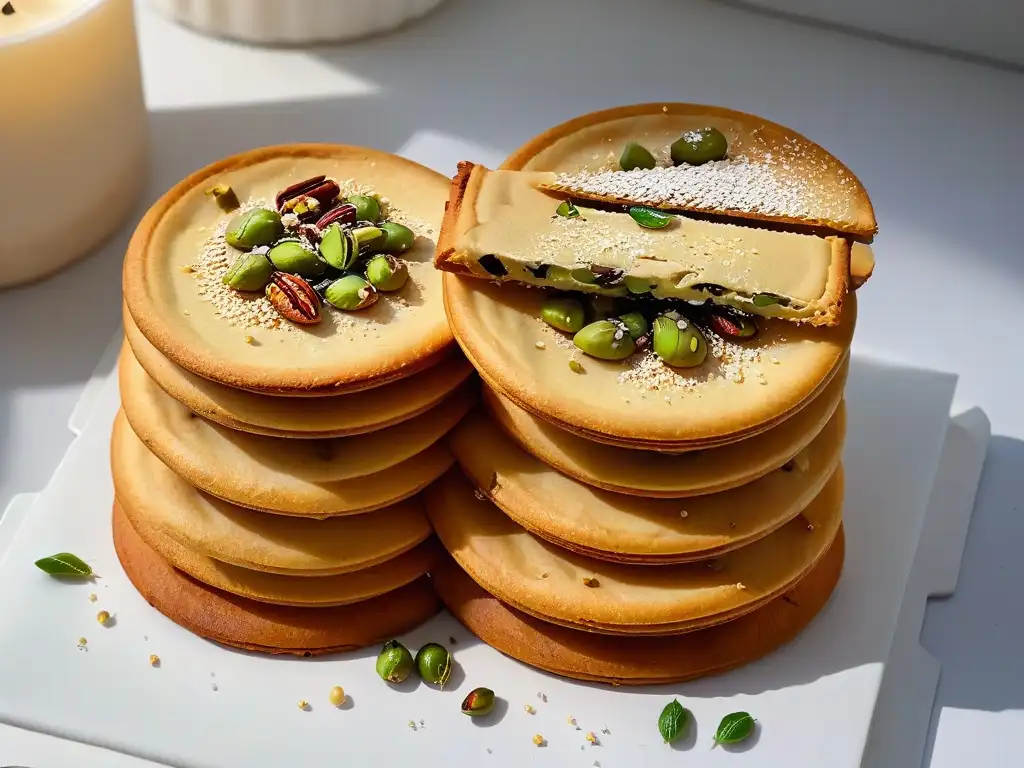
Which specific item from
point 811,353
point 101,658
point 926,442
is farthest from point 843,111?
point 101,658

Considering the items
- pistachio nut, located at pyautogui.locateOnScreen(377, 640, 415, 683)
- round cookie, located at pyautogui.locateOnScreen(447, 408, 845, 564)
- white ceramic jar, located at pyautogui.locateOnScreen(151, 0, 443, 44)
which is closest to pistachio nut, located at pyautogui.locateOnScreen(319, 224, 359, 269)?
round cookie, located at pyautogui.locateOnScreen(447, 408, 845, 564)

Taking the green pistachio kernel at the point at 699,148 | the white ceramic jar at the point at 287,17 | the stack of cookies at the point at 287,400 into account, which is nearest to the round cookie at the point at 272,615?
the stack of cookies at the point at 287,400

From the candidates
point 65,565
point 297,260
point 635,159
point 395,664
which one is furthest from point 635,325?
point 65,565

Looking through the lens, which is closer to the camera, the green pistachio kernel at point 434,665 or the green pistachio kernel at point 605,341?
the green pistachio kernel at point 605,341

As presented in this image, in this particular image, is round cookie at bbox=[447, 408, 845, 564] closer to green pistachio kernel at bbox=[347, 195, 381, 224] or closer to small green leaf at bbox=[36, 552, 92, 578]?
green pistachio kernel at bbox=[347, 195, 381, 224]

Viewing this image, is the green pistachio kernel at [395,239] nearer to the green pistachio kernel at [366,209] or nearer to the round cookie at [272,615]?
the green pistachio kernel at [366,209]

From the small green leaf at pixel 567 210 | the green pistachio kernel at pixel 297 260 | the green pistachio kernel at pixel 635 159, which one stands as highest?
the green pistachio kernel at pixel 635 159

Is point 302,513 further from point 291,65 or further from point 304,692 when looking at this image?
point 291,65
